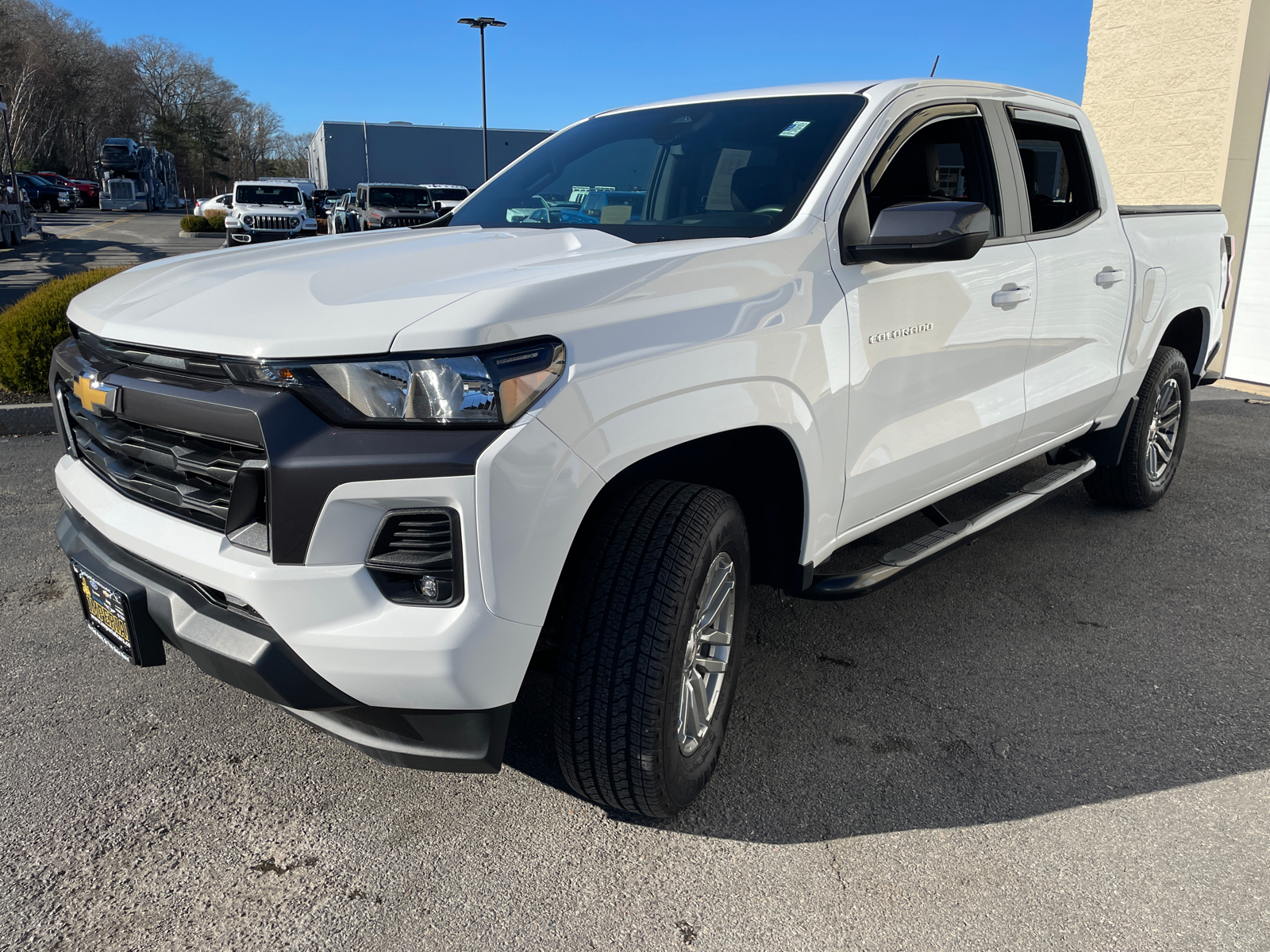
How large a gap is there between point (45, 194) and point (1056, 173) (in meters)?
55.5

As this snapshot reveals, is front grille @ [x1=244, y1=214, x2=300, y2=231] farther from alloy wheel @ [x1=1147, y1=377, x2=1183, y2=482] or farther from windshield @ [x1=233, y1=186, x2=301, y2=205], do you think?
alloy wheel @ [x1=1147, y1=377, x2=1183, y2=482]

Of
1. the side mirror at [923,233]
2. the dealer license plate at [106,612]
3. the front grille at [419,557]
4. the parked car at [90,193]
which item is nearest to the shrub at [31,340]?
the dealer license plate at [106,612]

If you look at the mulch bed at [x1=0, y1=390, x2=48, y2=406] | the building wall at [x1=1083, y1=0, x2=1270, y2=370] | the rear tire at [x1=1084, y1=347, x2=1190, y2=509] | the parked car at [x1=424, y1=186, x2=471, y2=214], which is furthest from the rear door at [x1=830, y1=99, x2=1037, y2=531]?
the parked car at [x1=424, y1=186, x2=471, y2=214]

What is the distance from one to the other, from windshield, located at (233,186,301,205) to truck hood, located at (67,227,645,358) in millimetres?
27117

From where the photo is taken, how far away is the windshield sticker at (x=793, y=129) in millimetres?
2932

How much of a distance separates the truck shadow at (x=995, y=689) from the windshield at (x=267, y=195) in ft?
88.2

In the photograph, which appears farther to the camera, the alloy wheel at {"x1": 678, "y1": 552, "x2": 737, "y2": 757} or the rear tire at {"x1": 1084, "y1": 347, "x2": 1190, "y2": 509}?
the rear tire at {"x1": 1084, "y1": 347, "x2": 1190, "y2": 509}

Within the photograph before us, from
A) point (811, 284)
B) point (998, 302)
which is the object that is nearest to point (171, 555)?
point (811, 284)

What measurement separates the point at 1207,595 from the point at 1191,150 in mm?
7918

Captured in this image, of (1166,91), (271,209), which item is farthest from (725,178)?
(271,209)

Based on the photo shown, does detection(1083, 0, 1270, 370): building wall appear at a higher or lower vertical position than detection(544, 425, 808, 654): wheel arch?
higher

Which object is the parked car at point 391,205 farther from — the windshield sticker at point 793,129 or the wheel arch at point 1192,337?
the windshield sticker at point 793,129

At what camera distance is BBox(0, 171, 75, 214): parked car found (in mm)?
47406

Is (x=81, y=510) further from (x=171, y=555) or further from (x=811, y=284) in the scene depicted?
(x=811, y=284)
